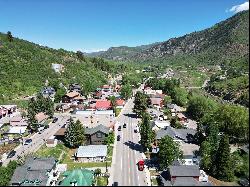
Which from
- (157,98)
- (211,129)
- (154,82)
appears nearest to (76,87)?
(157,98)

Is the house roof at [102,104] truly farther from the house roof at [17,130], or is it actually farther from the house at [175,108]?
the house roof at [17,130]

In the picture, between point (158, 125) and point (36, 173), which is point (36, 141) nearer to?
point (36, 173)

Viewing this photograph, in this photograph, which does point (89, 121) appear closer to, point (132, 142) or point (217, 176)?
point (132, 142)

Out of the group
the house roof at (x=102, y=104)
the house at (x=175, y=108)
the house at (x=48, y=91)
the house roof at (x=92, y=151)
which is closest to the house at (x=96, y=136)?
the house roof at (x=92, y=151)

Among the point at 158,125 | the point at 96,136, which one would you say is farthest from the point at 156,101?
the point at 96,136

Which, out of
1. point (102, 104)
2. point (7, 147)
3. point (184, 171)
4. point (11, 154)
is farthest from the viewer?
point (102, 104)

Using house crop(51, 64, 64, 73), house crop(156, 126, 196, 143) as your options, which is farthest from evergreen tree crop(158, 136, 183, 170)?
house crop(51, 64, 64, 73)
